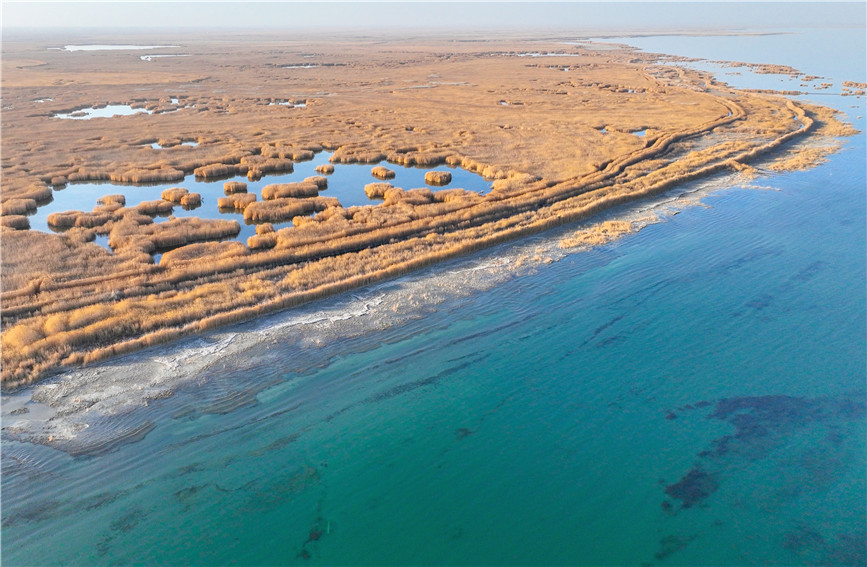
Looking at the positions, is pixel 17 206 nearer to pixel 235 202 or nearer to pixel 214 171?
pixel 235 202

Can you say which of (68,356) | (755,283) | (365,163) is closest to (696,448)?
(755,283)

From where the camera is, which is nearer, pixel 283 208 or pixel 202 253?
pixel 202 253

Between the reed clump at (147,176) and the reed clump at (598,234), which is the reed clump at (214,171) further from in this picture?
the reed clump at (598,234)

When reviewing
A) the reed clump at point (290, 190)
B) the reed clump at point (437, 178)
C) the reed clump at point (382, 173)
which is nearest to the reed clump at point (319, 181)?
the reed clump at point (290, 190)

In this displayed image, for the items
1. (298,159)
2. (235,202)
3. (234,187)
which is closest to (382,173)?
(298,159)

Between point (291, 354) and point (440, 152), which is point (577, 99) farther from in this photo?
point (291, 354)

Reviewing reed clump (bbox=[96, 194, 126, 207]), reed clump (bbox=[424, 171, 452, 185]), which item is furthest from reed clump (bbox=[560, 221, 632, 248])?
reed clump (bbox=[96, 194, 126, 207])
